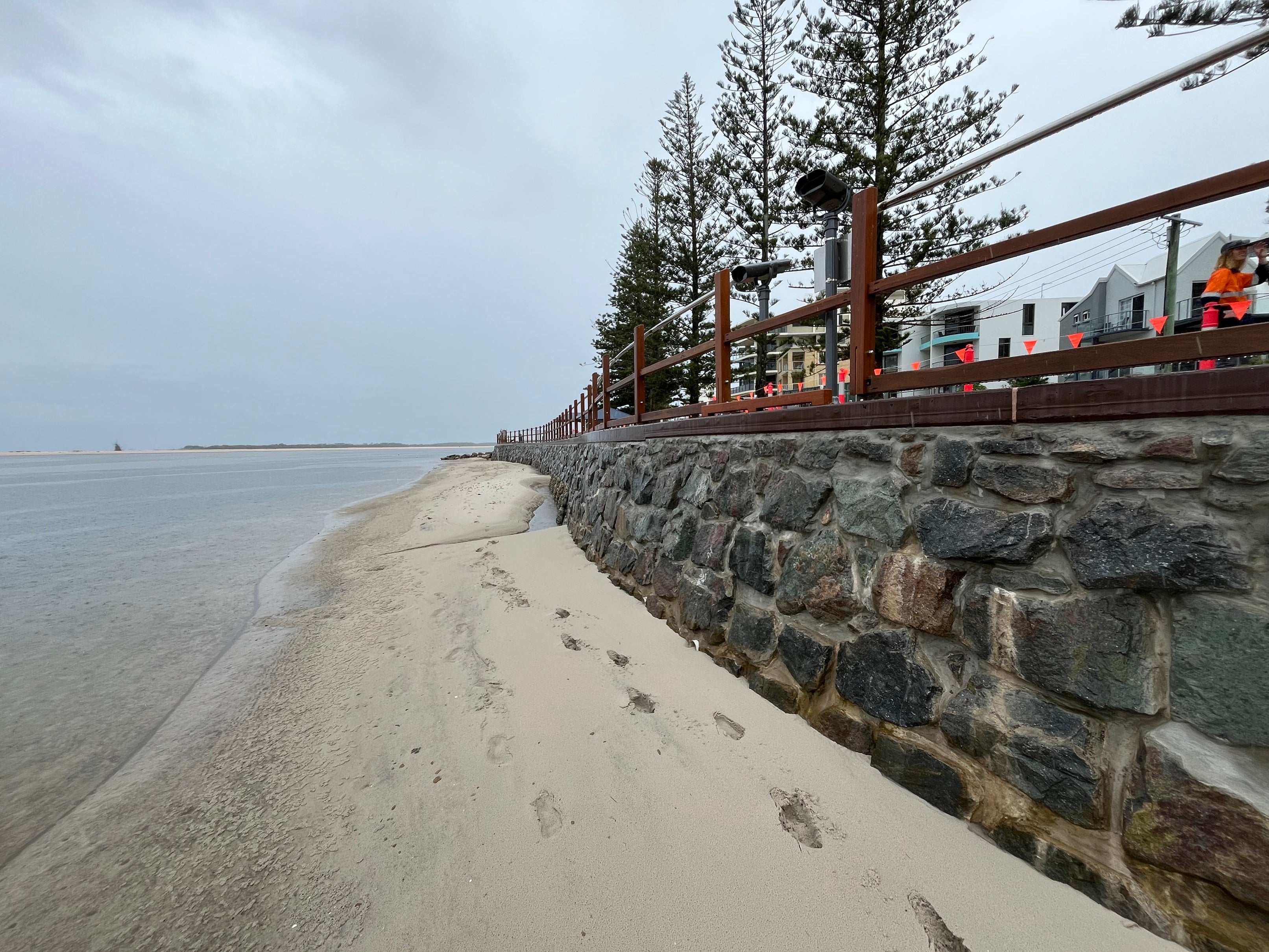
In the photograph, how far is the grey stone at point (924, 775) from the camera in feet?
6.23

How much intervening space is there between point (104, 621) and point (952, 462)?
7.71m

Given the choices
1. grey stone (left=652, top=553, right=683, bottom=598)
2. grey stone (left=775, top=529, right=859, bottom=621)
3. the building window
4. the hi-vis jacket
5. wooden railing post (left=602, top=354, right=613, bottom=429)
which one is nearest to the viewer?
the hi-vis jacket

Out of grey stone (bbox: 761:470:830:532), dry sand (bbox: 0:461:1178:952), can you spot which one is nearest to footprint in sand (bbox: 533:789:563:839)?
dry sand (bbox: 0:461:1178:952)

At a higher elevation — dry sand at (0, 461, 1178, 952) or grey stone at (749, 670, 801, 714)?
grey stone at (749, 670, 801, 714)

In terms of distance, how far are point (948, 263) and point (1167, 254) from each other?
0.85m

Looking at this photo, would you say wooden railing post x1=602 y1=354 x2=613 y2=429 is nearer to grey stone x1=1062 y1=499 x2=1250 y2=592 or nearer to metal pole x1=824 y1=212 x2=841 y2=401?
metal pole x1=824 y1=212 x2=841 y2=401

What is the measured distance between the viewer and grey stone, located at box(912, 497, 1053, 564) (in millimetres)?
1732

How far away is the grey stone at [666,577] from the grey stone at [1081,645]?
209 cm

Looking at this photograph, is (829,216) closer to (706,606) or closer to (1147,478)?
(1147,478)

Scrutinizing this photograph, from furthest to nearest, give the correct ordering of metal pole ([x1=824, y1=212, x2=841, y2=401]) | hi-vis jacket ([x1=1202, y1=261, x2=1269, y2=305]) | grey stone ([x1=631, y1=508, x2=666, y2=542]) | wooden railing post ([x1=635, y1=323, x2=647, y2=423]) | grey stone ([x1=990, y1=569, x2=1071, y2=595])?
wooden railing post ([x1=635, y1=323, x2=647, y2=423]) < grey stone ([x1=631, y1=508, x2=666, y2=542]) < metal pole ([x1=824, y1=212, x2=841, y2=401]) < hi-vis jacket ([x1=1202, y1=261, x2=1269, y2=305]) < grey stone ([x1=990, y1=569, x2=1071, y2=595])

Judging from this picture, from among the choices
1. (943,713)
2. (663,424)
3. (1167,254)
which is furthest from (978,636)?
(663,424)

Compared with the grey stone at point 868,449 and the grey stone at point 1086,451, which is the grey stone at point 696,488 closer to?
the grey stone at point 868,449

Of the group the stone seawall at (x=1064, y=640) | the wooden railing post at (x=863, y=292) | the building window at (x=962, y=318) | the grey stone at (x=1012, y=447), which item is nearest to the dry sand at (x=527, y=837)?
the stone seawall at (x=1064, y=640)

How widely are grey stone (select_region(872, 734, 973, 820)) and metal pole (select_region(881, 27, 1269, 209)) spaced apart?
2.23 metres
